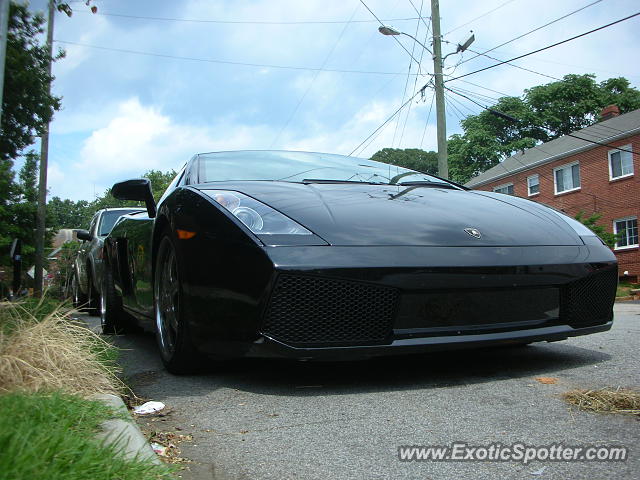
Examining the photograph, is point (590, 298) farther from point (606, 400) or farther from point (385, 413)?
point (385, 413)

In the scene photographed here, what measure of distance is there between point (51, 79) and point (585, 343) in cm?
1355

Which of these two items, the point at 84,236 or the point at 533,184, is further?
the point at 533,184

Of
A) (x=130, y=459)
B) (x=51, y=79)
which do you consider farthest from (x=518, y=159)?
(x=130, y=459)

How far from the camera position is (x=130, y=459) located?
1.51 metres

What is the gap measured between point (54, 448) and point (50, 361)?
105cm

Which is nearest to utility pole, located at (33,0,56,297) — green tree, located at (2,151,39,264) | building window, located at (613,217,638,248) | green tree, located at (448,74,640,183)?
green tree, located at (2,151,39,264)

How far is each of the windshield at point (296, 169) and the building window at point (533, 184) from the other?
28098 mm

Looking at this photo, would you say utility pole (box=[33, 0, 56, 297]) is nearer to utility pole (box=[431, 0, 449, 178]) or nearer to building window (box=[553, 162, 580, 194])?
utility pole (box=[431, 0, 449, 178])

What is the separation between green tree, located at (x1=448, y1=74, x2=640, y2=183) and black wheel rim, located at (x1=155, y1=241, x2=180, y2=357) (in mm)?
42694

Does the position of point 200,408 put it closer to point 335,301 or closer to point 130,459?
point 335,301

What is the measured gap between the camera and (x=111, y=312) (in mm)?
5148

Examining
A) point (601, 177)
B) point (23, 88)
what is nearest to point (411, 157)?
point (601, 177)

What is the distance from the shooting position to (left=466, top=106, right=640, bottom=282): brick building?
78.9 feet

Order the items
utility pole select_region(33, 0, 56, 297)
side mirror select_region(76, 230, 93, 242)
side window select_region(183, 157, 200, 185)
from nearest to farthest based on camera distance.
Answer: side window select_region(183, 157, 200, 185) → side mirror select_region(76, 230, 93, 242) → utility pole select_region(33, 0, 56, 297)
